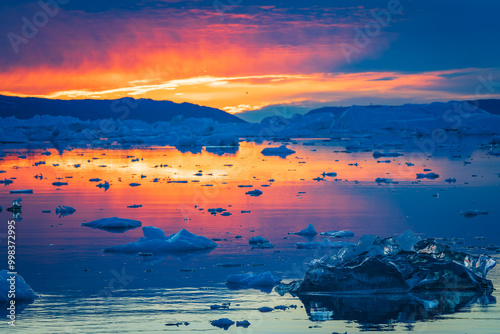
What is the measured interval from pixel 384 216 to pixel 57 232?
5.78 m

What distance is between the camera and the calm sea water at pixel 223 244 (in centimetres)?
567

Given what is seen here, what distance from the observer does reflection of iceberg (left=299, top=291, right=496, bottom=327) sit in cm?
576

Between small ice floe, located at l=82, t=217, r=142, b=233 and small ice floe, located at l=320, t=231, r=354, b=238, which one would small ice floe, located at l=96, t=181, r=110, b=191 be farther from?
small ice floe, located at l=320, t=231, r=354, b=238

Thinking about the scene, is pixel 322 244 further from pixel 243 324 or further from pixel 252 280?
pixel 243 324

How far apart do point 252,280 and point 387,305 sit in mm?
1512

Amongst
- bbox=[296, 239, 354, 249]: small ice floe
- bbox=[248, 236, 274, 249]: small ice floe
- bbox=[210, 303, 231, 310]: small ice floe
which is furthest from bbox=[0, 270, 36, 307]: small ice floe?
bbox=[296, 239, 354, 249]: small ice floe

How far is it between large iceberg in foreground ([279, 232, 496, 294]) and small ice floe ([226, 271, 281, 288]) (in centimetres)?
17

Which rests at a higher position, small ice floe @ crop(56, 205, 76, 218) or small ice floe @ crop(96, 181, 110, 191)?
small ice floe @ crop(96, 181, 110, 191)

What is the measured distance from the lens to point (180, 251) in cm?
883

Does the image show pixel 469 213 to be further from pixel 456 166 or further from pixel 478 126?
pixel 478 126

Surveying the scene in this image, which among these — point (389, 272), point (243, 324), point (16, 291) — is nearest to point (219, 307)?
point (243, 324)

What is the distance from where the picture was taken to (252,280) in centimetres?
693

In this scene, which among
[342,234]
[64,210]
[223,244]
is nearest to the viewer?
[223,244]

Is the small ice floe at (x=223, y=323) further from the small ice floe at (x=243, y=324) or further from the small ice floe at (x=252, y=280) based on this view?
the small ice floe at (x=252, y=280)
